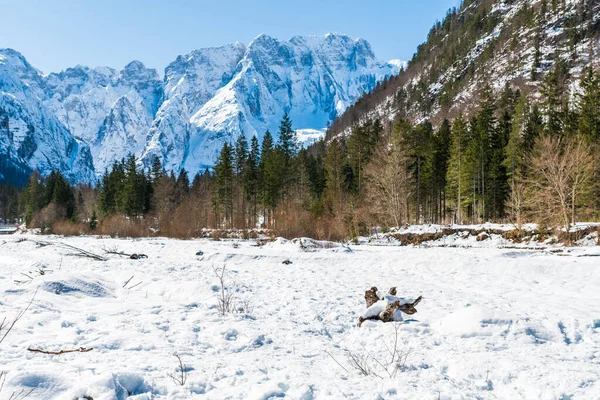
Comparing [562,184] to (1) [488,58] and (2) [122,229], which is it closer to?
(2) [122,229]

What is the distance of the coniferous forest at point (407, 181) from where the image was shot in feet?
88.2

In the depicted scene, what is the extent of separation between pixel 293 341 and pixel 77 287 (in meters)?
5.73

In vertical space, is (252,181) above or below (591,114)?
below

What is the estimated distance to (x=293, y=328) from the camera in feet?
20.3

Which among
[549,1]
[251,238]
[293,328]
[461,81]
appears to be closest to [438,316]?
[293,328]

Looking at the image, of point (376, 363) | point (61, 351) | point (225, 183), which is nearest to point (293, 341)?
point (376, 363)

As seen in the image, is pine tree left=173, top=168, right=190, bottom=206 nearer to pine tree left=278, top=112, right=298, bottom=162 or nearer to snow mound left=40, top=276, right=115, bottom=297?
pine tree left=278, top=112, right=298, bottom=162

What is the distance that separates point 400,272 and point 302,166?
121ft

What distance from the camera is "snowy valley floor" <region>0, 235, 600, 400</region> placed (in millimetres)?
3652

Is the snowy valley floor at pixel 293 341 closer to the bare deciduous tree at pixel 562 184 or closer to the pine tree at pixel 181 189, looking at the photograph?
the bare deciduous tree at pixel 562 184

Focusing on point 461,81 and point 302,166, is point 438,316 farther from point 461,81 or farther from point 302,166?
point 461,81

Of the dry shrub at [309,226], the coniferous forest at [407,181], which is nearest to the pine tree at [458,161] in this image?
the coniferous forest at [407,181]

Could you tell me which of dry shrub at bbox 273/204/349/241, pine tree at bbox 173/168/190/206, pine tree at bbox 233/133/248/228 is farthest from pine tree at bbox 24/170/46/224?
dry shrub at bbox 273/204/349/241

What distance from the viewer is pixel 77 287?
26.8 ft
